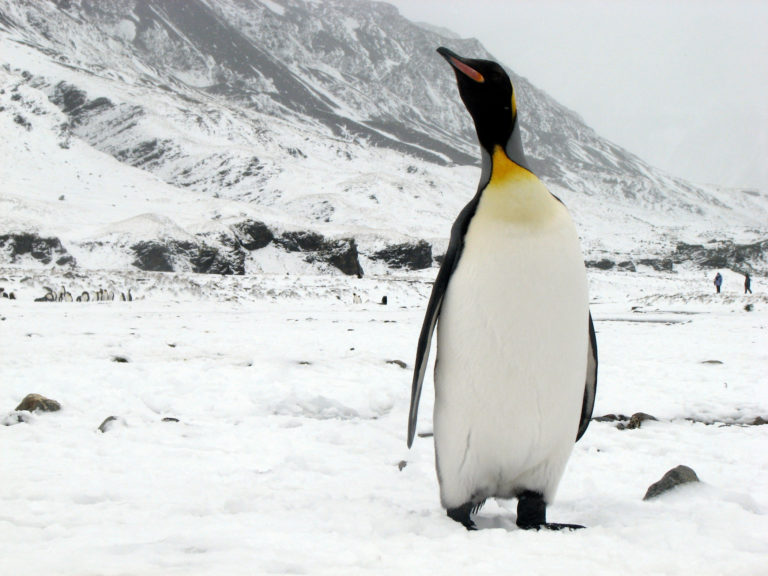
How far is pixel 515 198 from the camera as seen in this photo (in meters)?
2.46

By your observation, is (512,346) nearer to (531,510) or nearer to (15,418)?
(531,510)

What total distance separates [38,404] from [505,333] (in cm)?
337

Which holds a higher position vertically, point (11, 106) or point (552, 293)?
point (11, 106)

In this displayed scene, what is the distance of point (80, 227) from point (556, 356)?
27469 mm

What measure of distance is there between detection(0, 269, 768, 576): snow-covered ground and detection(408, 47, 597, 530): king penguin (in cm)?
24

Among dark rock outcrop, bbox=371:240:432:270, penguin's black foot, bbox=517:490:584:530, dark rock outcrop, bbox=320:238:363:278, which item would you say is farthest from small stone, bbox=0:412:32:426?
dark rock outcrop, bbox=371:240:432:270

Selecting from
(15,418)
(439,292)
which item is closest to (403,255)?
(15,418)

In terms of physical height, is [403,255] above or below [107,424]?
above

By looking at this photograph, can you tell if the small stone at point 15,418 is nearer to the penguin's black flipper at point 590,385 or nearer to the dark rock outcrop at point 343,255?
the penguin's black flipper at point 590,385

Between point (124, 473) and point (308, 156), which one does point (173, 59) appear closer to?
point (308, 156)

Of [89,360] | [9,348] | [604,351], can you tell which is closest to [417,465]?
[89,360]

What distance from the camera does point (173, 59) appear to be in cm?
11338

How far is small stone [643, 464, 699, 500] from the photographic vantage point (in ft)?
9.10

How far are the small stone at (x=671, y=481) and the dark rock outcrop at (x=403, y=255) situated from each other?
29.7 meters
